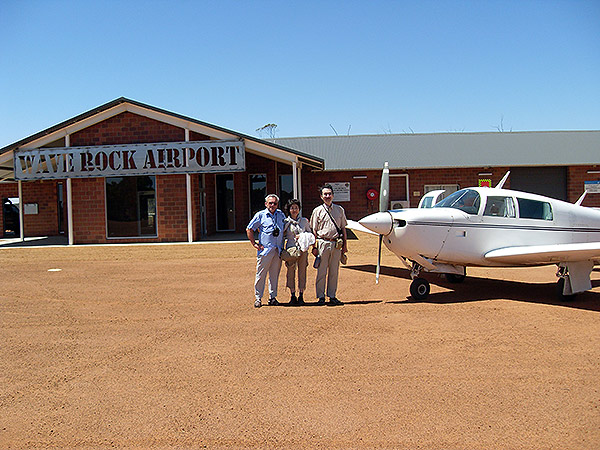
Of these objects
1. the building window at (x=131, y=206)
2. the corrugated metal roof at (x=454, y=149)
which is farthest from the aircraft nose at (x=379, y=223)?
the corrugated metal roof at (x=454, y=149)

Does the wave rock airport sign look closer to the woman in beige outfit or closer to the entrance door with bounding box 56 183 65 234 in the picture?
the entrance door with bounding box 56 183 65 234

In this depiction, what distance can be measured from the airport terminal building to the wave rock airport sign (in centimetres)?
3

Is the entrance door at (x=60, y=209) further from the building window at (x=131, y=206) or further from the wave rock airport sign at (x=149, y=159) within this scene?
the building window at (x=131, y=206)

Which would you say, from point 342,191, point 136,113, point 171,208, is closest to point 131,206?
point 171,208

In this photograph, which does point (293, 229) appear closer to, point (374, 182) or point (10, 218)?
point (374, 182)

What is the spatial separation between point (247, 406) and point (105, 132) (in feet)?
51.8

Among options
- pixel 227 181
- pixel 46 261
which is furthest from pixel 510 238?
pixel 227 181

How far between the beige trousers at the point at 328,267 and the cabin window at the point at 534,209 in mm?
3484

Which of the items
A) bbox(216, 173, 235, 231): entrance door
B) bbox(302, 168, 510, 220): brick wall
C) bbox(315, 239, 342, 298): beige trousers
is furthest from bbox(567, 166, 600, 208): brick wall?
bbox(315, 239, 342, 298): beige trousers

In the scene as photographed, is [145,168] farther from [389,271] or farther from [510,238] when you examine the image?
[510,238]

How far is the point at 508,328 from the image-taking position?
22.5 ft

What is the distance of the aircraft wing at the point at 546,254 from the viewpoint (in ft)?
26.9

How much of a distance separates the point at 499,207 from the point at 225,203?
1546 cm

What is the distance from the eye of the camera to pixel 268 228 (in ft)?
27.2
